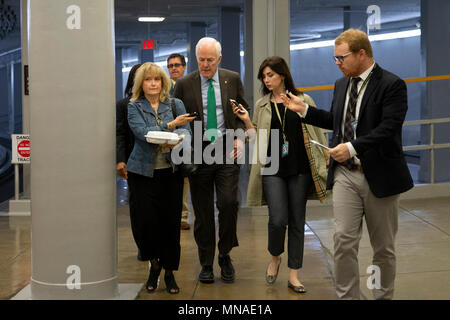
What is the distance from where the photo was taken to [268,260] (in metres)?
6.16

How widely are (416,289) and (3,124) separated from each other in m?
14.0

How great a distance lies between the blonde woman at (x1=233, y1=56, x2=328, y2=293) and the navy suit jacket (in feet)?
2.92

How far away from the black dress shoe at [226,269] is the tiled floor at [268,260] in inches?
3.1

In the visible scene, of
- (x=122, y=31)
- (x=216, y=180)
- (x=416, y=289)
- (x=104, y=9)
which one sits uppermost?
(x=122, y=31)

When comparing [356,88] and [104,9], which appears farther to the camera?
[104,9]

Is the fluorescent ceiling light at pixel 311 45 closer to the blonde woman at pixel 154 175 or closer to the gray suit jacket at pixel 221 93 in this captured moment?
the gray suit jacket at pixel 221 93

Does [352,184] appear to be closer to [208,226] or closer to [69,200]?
[208,226]

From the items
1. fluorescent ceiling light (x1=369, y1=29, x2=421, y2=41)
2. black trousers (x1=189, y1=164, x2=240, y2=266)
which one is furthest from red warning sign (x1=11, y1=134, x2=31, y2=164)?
fluorescent ceiling light (x1=369, y1=29, x2=421, y2=41)

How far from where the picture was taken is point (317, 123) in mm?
4543

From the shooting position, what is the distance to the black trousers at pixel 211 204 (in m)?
5.34

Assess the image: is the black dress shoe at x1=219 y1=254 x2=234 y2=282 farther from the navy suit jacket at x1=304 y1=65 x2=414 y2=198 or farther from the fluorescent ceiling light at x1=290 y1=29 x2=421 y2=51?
the fluorescent ceiling light at x1=290 y1=29 x2=421 y2=51

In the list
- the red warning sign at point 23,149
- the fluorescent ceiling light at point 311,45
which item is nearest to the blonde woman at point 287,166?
the fluorescent ceiling light at point 311,45

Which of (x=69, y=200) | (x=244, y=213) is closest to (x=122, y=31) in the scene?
(x=244, y=213)

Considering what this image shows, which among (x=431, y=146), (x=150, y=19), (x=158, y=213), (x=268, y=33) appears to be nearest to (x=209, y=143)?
(x=158, y=213)
